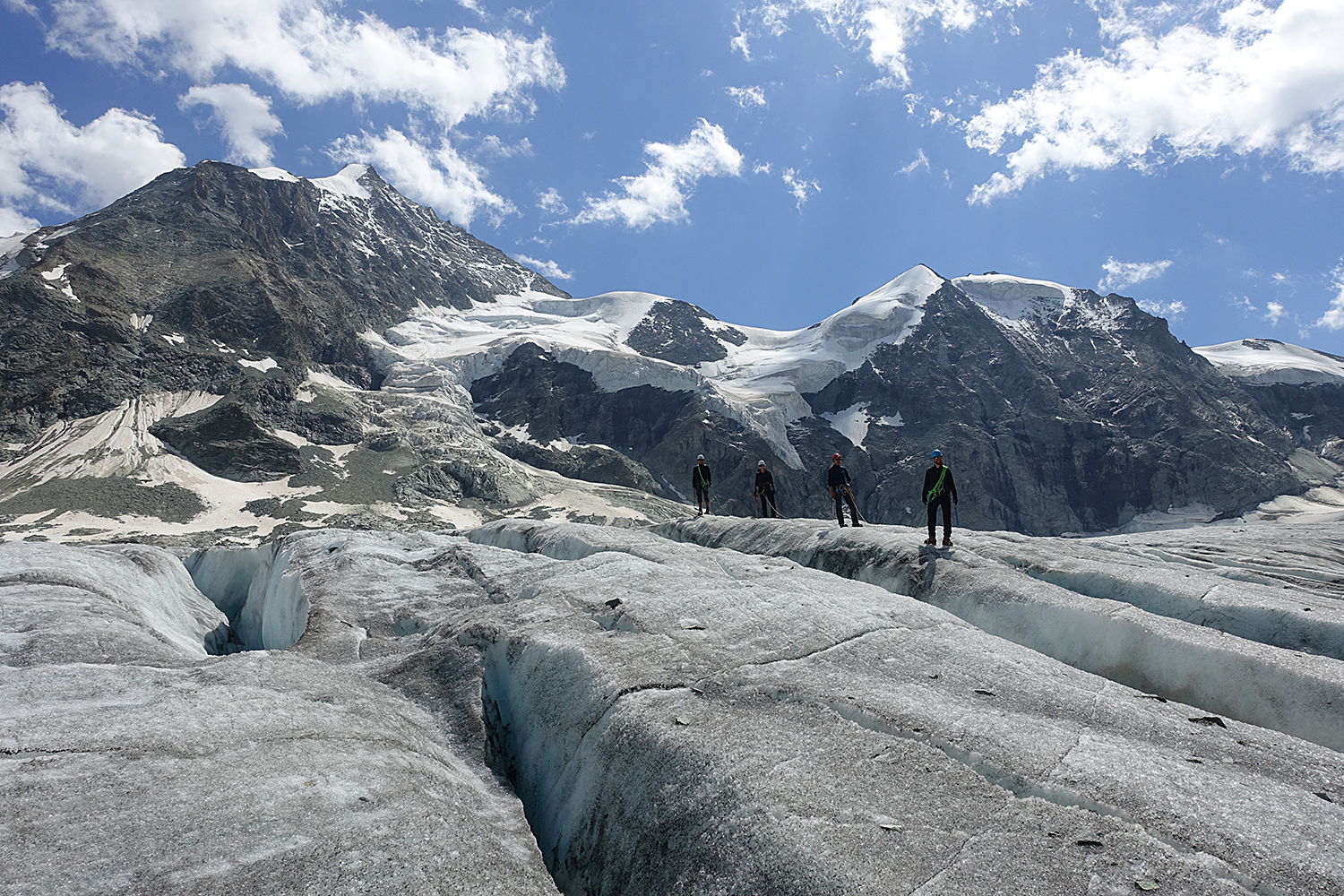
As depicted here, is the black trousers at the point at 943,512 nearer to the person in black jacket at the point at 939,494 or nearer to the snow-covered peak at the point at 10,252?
the person in black jacket at the point at 939,494

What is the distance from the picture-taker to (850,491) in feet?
54.5

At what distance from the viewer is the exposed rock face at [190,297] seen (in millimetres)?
78250

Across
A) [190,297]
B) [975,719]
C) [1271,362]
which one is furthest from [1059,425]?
[190,297]

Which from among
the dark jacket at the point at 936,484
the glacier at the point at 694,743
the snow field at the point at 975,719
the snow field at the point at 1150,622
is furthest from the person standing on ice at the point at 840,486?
the snow field at the point at 975,719

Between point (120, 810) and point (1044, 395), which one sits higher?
point (1044, 395)

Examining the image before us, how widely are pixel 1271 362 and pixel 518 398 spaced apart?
6699 inches

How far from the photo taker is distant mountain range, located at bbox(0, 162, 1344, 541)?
240 feet

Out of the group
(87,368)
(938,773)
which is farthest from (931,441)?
(87,368)

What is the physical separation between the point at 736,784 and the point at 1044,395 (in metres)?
142

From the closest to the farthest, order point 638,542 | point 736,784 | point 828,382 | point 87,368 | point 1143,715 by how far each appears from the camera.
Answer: point 736,784 → point 1143,715 → point 638,542 → point 87,368 → point 828,382

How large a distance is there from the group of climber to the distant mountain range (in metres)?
51.1

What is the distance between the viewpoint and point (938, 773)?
459 cm

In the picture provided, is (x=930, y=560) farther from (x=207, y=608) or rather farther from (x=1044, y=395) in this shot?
(x=1044, y=395)

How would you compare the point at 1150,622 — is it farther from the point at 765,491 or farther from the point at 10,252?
the point at 10,252
